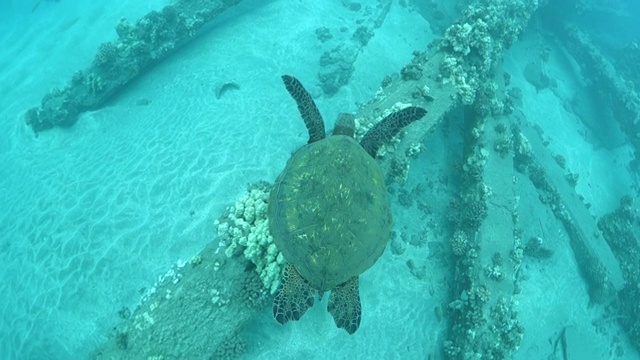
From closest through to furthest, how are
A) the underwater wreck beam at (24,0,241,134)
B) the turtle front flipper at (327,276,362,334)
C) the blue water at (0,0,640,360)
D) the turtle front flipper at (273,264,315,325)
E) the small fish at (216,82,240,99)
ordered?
the turtle front flipper at (273,264,315,325) < the turtle front flipper at (327,276,362,334) < the blue water at (0,0,640,360) < the small fish at (216,82,240,99) < the underwater wreck beam at (24,0,241,134)

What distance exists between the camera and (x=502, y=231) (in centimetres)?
855

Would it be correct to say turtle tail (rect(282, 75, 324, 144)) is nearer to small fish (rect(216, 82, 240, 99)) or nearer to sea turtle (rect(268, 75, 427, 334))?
sea turtle (rect(268, 75, 427, 334))

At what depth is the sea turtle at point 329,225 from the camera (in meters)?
4.46

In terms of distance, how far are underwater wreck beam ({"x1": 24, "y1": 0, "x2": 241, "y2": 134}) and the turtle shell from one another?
902 centimetres

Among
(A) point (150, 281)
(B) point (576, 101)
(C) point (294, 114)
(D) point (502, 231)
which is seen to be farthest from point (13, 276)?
(B) point (576, 101)

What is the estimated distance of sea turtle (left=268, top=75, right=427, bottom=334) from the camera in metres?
4.46

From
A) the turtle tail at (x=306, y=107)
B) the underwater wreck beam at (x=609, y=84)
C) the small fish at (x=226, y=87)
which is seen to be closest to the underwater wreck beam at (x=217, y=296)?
the turtle tail at (x=306, y=107)

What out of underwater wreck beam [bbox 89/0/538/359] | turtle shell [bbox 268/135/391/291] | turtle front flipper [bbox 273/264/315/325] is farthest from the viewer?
underwater wreck beam [bbox 89/0/538/359]

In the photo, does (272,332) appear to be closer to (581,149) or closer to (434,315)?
(434,315)

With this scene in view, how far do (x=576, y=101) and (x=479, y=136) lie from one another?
9195 millimetres

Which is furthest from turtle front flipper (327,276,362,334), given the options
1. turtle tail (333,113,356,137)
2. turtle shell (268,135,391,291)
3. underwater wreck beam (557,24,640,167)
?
underwater wreck beam (557,24,640,167)

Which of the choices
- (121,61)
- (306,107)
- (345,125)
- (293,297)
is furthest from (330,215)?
(121,61)

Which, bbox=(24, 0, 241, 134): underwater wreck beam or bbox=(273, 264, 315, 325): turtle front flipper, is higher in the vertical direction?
bbox=(273, 264, 315, 325): turtle front flipper

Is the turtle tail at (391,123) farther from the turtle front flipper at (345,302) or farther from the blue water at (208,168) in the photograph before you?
the blue water at (208,168)
